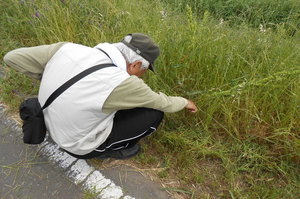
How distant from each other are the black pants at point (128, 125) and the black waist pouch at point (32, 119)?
0.98 ft

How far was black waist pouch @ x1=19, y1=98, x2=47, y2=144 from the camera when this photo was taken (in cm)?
153

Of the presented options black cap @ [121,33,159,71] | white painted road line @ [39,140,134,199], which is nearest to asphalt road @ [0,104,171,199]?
white painted road line @ [39,140,134,199]

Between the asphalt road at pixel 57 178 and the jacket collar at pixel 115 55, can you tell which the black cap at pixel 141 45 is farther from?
the asphalt road at pixel 57 178

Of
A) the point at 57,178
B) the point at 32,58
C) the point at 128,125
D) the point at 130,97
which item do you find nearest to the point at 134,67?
the point at 130,97

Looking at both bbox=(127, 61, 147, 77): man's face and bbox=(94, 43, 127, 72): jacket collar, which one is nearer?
bbox=(94, 43, 127, 72): jacket collar

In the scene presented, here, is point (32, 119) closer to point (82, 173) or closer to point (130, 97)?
point (82, 173)

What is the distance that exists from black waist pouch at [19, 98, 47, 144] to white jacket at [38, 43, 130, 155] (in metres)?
0.04

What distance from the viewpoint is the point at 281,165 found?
1773 millimetres

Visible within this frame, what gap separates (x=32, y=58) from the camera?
1.62 metres

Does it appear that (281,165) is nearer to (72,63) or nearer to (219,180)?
(219,180)

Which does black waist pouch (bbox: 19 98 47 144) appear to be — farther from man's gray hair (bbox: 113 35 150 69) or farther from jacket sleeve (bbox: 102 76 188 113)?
man's gray hair (bbox: 113 35 150 69)

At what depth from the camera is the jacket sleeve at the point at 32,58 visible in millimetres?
1607

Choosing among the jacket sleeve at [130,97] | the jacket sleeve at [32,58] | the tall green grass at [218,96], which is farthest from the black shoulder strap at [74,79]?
the tall green grass at [218,96]

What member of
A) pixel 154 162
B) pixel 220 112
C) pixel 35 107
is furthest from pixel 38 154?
pixel 220 112
